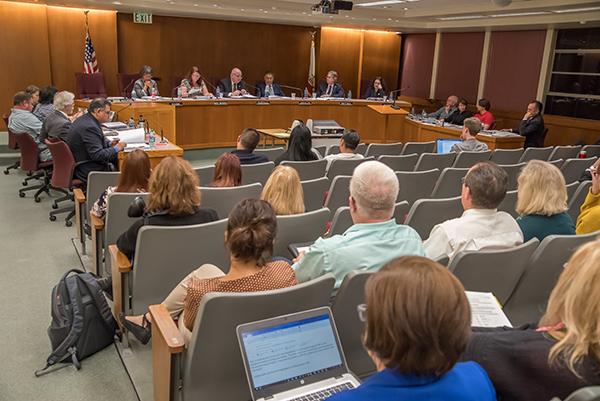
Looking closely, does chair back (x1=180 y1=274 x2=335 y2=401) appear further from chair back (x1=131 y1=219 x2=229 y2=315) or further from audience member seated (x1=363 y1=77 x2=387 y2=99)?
audience member seated (x1=363 y1=77 x2=387 y2=99)

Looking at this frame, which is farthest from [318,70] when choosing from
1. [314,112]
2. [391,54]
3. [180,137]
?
[180,137]

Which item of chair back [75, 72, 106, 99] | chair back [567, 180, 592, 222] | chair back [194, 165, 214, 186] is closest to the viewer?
chair back [567, 180, 592, 222]

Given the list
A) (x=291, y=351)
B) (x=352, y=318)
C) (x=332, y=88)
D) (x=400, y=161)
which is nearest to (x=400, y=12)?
(x=332, y=88)

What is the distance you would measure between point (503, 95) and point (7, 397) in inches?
497

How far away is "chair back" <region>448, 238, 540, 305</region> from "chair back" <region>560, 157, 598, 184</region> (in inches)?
134

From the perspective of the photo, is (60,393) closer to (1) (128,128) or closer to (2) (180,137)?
(1) (128,128)

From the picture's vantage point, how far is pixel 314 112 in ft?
35.9

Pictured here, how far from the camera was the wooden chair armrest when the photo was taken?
6.61ft

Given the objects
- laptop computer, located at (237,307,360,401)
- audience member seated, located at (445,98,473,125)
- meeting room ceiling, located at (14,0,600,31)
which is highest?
meeting room ceiling, located at (14,0,600,31)

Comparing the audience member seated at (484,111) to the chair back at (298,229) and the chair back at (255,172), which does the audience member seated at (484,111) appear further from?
the chair back at (298,229)

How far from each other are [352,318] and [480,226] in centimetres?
104

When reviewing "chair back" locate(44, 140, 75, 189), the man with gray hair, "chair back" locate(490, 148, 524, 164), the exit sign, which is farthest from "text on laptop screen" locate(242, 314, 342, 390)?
the exit sign

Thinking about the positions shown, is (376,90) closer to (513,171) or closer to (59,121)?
(513,171)

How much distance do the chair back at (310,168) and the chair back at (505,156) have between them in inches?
95.6
